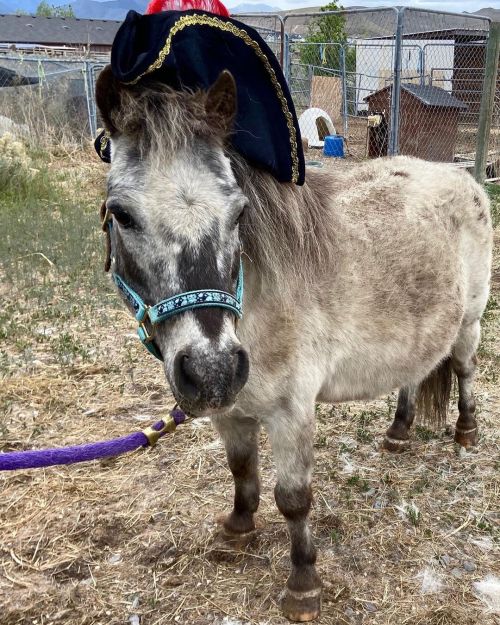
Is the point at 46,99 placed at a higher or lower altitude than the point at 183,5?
lower

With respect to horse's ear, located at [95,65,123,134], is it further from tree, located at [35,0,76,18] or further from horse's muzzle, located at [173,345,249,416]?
tree, located at [35,0,76,18]

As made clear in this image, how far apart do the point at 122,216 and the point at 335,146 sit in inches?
398

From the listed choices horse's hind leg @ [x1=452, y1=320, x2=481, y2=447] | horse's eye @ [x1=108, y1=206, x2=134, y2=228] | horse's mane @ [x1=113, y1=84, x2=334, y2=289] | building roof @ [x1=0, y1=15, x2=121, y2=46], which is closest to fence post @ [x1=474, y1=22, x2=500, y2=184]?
horse's hind leg @ [x1=452, y1=320, x2=481, y2=447]

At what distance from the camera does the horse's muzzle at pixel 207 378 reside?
144 centimetres

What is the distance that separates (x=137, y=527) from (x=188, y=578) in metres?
0.38

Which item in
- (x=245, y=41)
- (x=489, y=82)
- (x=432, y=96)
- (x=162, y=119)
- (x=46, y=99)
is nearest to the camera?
(x=162, y=119)

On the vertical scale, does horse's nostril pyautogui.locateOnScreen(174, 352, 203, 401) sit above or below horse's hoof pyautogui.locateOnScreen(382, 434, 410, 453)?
above

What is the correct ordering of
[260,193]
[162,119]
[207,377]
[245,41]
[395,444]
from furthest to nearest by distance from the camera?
[395,444] → [260,193] → [245,41] → [162,119] → [207,377]

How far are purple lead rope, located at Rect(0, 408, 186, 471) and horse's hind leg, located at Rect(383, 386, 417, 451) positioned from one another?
4.78 ft

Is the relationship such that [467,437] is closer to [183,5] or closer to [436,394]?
[436,394]

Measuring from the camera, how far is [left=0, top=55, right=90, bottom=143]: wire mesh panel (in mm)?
9961

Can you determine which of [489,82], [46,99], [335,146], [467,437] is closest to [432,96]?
[335,146]

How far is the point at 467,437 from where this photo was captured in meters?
3.24

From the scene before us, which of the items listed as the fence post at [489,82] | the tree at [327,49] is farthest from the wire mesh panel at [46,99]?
the fence post at [489,82]
